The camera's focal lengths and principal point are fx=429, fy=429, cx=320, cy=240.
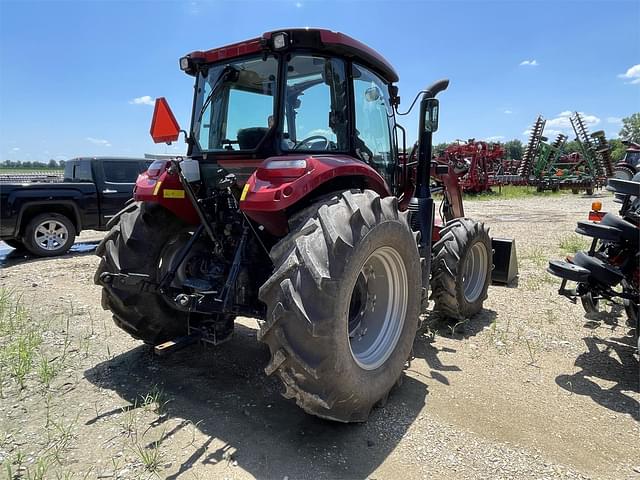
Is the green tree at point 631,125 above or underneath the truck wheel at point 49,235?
above

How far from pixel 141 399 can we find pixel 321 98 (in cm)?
245

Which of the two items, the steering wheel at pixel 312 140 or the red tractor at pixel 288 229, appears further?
the steering wheel at pixel 312 140

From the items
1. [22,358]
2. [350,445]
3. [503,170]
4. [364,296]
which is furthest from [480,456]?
[503,170]

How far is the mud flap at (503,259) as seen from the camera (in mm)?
5457

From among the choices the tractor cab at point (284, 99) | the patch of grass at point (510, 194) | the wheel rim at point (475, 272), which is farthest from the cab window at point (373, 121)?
the patch of grass at point (510, 194)

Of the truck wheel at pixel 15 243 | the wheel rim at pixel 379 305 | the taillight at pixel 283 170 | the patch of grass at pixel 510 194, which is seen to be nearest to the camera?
the taillight at pixel 283 170

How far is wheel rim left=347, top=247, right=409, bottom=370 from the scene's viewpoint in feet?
9.44

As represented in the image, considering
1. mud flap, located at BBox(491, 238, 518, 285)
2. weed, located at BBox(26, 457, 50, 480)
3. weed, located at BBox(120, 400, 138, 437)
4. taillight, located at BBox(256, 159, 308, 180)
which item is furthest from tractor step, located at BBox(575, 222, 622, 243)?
weed, located at BBox(26, 457, 50, 480)

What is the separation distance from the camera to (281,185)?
2406 mm

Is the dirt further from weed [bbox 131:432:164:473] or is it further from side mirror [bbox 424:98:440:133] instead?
side mirror [bbox 424:98:440:133]

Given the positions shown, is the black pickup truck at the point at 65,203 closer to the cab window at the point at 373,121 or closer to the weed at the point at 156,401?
the weed at the point at 156,401

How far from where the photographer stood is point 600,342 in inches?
154

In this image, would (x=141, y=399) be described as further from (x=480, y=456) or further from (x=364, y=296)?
(x=480, y=456)

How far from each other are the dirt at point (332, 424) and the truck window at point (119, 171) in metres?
4.95
